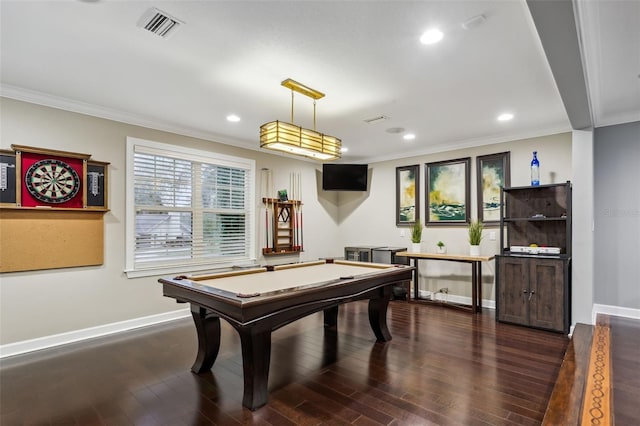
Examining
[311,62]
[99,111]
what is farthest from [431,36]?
[99,111]

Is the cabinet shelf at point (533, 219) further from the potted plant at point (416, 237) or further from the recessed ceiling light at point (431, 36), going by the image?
the recessed ceiling light at point (431, 36)

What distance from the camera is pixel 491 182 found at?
5133mm

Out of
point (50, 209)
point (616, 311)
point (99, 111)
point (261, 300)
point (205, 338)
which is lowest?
point (616, 311)

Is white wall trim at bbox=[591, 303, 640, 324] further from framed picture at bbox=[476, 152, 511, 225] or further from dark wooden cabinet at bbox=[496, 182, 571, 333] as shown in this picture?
framed picture at bbox=[476, 152, 511, 225]

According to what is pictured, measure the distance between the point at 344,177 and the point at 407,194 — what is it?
1.28 metres

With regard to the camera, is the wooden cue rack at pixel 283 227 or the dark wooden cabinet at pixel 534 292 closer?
→ the dark wooden cabinet at pixel 534 292

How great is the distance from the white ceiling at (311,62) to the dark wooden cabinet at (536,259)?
107 cm

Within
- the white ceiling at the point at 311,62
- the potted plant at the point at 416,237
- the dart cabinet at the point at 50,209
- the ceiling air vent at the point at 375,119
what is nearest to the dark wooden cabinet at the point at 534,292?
the potted plant at the point at 416,237

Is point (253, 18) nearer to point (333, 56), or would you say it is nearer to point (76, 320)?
point (333, 56)

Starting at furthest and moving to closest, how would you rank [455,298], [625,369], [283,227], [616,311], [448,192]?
[283,227]
[448,192]
[455,298]
[616,311]
[625,369]

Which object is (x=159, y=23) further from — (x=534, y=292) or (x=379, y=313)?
(x=534, y=292)

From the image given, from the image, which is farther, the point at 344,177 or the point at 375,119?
the point at 344,177

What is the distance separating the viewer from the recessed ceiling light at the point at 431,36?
2.31 metres

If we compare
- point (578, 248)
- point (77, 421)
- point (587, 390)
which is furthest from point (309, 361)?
point (578, 248)
